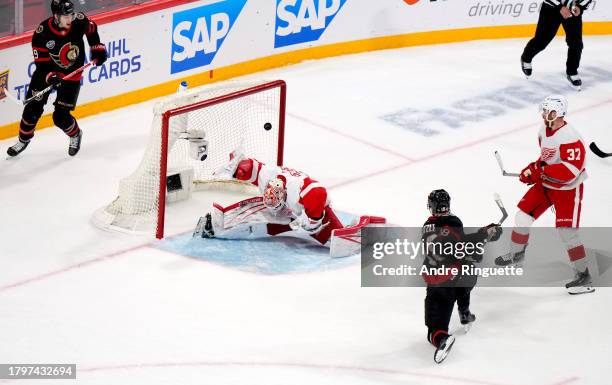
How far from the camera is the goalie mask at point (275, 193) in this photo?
7.42m

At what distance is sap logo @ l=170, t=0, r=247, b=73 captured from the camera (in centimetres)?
1020

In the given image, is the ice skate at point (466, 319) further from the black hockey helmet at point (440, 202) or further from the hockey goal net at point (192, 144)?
the hockey goal net at point (192, 144)

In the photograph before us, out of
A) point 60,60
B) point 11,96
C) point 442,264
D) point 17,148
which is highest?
point 442,264

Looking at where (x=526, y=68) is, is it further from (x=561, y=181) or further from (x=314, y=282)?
(x=314, y=282)

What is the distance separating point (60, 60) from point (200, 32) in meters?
1.83

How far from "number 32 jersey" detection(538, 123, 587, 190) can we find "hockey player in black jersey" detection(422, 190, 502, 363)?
2.35 ft

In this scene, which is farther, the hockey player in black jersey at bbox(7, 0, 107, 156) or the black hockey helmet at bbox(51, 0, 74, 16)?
the hockey player in black jersey at bbox(7, 0, 107, 156)

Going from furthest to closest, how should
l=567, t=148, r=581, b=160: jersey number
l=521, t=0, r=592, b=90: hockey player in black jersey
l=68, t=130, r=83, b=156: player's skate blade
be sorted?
l=521, t=0, r=592, b=90: hockey player in black jersey
l=68, t=130, r=83, b=156: player's skate blade
l=567, t=148, r=581, b=160: jersey number

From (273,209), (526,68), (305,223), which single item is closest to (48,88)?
(273,209)

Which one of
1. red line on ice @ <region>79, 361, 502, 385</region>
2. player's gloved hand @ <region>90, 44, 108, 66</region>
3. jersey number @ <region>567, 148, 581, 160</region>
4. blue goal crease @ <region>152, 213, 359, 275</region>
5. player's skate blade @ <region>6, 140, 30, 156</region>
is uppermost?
jersey number @ <region>567, 148, 581, 160</region>

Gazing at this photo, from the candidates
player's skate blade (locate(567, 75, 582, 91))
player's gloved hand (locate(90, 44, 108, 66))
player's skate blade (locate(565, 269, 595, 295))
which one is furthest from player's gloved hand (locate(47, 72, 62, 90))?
player's skate blade (locate(567, 75, 582, 91))

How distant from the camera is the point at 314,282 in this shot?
7.22m

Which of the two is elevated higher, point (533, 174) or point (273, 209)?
point (533, 174)

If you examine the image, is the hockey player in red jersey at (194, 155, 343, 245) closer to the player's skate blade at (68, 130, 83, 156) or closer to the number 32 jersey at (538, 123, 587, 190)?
the number 32 jersey at (538, 123, 587, 190)
